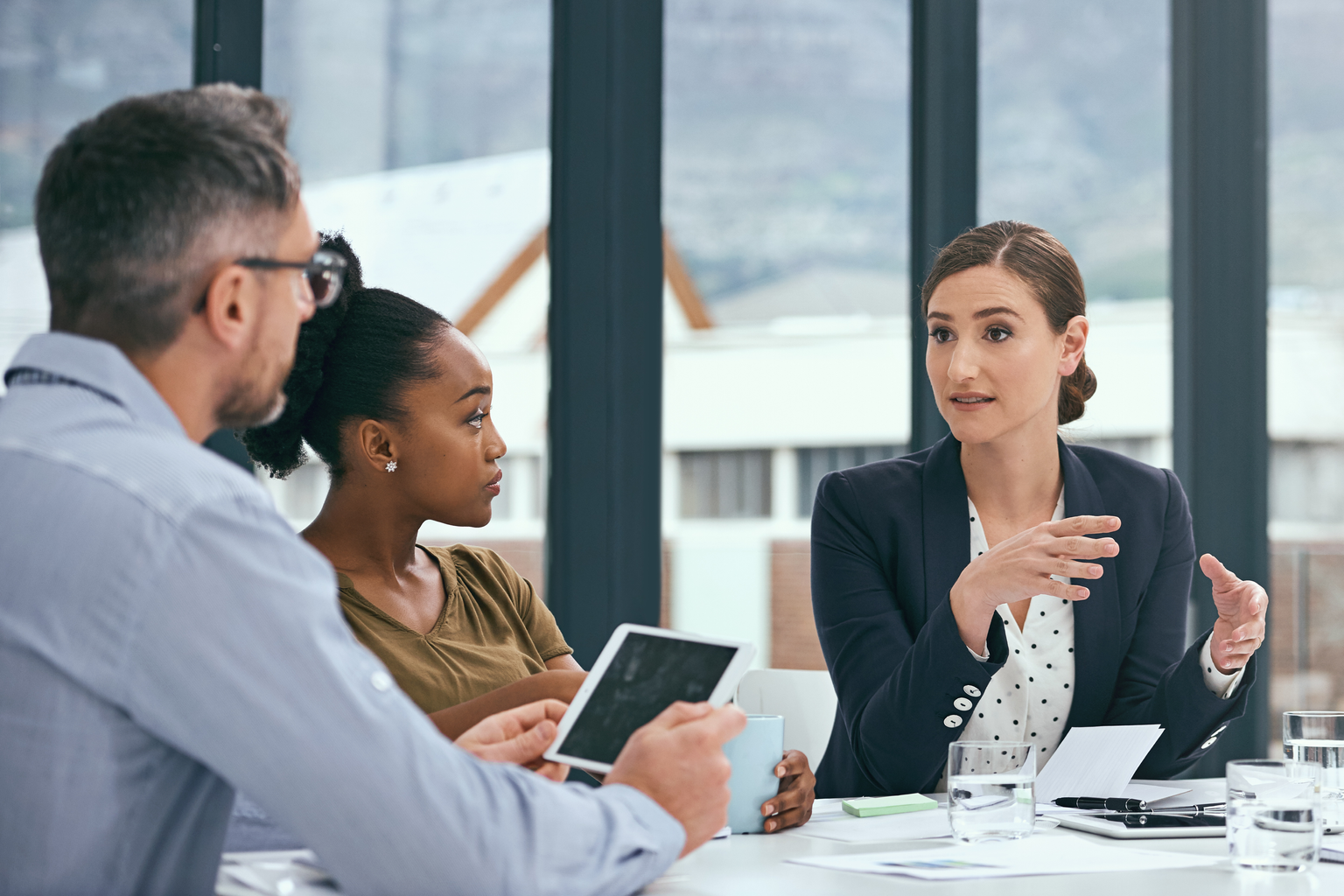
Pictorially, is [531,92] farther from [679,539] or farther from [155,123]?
[155,123]

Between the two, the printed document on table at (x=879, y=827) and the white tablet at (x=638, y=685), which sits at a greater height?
the white tablet at (x=638, y=685)

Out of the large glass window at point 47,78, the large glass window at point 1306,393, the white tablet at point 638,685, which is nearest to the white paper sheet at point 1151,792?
the white tablet at point 638,685

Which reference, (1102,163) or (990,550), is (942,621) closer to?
(990,550)

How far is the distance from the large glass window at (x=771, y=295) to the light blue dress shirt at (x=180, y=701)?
2050mm

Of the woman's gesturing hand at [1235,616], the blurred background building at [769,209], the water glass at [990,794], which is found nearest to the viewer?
the water glass at [990,794]

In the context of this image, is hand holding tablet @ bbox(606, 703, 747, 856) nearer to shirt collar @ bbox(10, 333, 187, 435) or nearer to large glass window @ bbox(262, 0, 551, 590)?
shirt collar @ bbox(10, 333, 187, 435)

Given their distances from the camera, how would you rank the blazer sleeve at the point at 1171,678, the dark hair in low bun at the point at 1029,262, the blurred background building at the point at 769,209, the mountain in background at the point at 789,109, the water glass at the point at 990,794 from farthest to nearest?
the blurred background building at the point at 769,209 → the mountain in background at the point at 789,109 → the dark hair in low bun at the point at 1029,262 → the blazer sleeve at the point at 1171,678 → the water glass at the point at 990,794

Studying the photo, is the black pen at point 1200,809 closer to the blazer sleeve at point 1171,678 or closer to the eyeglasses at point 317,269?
the blazer sleeve at point 1171,678

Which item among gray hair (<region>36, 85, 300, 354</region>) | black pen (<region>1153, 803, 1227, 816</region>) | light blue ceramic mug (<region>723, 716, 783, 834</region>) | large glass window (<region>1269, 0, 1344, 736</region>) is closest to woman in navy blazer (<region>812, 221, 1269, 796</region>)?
black pen (<region>1153, 803, 1227, 816</region>)

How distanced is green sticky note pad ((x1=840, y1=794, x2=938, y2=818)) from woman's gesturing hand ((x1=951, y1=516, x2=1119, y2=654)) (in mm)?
243

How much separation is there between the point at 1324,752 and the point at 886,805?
587 mm

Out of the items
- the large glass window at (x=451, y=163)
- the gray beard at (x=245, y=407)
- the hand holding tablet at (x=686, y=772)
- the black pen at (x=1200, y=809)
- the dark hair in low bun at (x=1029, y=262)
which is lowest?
the black pen at (x=1200, y=809)

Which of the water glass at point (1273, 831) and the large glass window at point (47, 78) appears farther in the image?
the large glass window at point (47, 78)

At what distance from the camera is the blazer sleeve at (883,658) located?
1743mm
